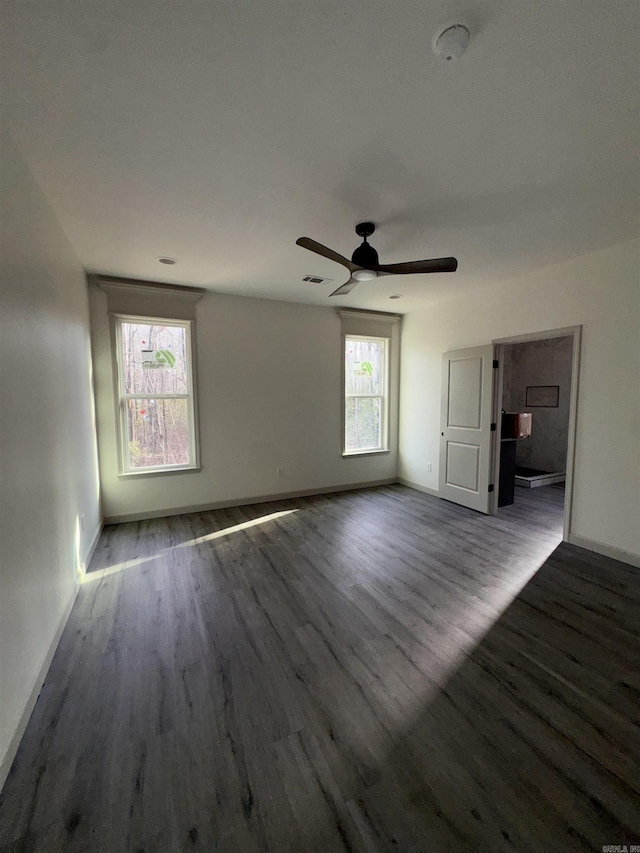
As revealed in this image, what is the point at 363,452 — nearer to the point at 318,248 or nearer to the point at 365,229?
the point at 365,229

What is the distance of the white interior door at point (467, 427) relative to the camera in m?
4.07

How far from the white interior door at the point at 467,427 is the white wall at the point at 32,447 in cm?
408

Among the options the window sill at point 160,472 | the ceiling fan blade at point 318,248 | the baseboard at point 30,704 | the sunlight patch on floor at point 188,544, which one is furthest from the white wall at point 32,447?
the ceiling fan blade at point 318,248

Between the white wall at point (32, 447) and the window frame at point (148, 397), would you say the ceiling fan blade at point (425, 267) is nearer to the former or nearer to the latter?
the white wall at point (32, 447)

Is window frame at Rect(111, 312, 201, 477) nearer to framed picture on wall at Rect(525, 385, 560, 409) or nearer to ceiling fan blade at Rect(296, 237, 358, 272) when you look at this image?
ceiling fan blade at Rect(296, 237, 358, 272)

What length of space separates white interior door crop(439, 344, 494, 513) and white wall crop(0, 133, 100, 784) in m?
4.08

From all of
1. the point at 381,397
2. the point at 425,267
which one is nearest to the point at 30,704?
the point at 425,267

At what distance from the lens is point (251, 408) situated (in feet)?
14.7

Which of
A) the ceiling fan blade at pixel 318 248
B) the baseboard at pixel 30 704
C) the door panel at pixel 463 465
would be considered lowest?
the baseboard at pixel 30 704

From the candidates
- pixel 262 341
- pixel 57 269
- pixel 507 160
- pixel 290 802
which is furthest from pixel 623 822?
pixel 262 341

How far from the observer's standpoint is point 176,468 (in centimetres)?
413

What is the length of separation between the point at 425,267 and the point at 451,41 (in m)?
1.24

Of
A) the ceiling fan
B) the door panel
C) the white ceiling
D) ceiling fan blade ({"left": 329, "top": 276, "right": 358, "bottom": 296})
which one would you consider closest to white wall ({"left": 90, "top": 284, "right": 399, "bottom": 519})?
the door panel

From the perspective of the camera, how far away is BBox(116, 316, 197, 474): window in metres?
3.89
